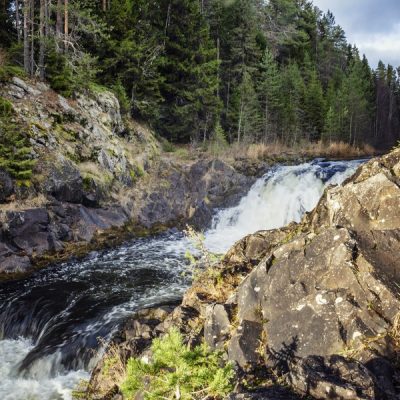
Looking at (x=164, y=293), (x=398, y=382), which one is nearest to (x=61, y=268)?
(x=164, y=293)

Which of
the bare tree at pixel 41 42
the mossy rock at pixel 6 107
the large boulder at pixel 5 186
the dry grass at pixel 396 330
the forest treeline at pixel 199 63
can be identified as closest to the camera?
the dry grass at pixel 396 330

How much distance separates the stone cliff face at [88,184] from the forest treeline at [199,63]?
6.17 ft

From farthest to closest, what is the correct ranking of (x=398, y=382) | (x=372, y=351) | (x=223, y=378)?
1. (x=372, y=351)
2. (x=398, y=382)
3. (x=223, y=378)

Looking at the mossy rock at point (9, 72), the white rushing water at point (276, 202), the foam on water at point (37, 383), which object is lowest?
the foam on water at point (37, 383)

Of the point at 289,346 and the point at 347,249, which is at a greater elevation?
the point at 347,249

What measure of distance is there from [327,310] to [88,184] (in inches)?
500

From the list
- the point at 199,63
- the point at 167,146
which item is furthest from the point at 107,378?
the point at 199,63

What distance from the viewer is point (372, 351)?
12.8 ft

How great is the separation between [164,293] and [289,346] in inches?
253

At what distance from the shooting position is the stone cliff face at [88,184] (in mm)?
12547

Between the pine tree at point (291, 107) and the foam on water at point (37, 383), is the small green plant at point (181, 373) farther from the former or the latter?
the pine tree at point (291, 107)

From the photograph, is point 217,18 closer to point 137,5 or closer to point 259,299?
point 137,5

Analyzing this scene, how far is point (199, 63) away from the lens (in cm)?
2659

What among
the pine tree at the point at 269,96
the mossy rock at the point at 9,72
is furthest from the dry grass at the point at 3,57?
the pine tree at the point at 269,96
